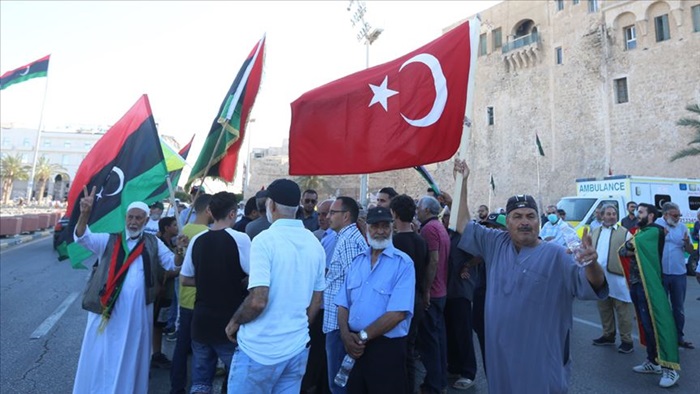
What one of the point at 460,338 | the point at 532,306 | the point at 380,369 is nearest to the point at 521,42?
the point at 460,338

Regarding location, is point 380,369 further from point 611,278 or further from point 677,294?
point 677,294

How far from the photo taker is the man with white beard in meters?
3.02

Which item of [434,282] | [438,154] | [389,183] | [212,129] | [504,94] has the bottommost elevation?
[434,282]

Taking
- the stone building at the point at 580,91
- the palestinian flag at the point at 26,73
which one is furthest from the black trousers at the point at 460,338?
the palestinian flag at the point at 26,73

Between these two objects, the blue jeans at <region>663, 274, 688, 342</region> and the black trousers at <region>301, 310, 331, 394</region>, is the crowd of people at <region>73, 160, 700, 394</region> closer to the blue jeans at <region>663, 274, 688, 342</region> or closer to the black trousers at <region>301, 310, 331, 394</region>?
the black trousers at <region>301, 310, 331, 394</region>

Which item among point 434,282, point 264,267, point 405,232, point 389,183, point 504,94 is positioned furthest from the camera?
point 389,183

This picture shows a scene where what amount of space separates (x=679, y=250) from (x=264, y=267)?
5.85m

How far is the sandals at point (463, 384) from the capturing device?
4203 mm

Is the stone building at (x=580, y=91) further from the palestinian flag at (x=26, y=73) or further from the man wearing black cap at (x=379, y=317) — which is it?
the palestinian flag at (x=26, y=73)

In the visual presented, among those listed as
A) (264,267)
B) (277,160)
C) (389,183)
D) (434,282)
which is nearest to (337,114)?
(434,282)

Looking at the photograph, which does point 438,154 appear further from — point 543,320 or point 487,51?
point 487,51

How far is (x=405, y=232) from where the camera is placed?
11.8ft

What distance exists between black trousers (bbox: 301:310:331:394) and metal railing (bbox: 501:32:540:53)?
109 feet

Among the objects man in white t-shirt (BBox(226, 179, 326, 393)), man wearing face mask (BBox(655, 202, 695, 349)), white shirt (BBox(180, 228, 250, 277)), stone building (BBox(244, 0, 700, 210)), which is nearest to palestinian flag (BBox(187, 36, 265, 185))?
white shirt (BBox(180, 228, 250, 277))
